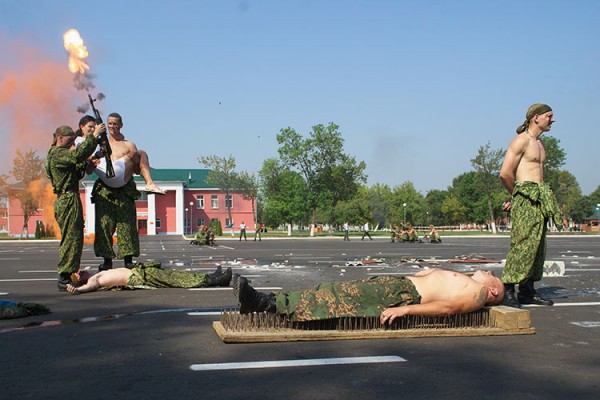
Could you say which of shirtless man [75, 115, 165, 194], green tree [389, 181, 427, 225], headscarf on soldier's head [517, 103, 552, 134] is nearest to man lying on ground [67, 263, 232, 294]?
shirtless man [75, 115, 165, 194]

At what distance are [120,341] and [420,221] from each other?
13520cm

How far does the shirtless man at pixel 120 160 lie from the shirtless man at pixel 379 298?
501 centimetres

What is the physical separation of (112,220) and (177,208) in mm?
83584

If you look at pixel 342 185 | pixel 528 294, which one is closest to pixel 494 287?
pixel 528 294

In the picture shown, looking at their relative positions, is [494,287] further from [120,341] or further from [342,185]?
[342,185]

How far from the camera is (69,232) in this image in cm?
839

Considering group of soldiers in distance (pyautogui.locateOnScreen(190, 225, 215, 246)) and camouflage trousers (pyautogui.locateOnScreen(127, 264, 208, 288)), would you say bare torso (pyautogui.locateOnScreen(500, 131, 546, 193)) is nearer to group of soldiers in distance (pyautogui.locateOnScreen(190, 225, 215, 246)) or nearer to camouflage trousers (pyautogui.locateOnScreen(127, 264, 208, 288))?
camouflage trousers (pyautogui.locateOnScreen(127, 264, 208, 288))

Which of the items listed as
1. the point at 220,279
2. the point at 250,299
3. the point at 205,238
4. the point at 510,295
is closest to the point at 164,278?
the point at 220,279

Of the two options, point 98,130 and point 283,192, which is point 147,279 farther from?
point 283,192

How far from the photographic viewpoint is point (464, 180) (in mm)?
138875

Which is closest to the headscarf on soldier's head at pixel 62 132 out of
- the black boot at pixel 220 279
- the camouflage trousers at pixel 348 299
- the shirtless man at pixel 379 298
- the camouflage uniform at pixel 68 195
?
the camouflage uniform at pixel 68 195

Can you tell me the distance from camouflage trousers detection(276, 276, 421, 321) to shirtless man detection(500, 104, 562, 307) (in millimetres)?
2483

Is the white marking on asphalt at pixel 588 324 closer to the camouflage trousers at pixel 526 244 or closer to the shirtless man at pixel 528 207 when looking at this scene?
the shirtless man at pixel 528 207

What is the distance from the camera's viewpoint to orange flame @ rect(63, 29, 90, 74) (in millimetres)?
10305
